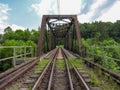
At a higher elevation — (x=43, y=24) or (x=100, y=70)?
(x=43, y=24)

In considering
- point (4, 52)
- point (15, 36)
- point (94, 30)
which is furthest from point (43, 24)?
point (94, 30)

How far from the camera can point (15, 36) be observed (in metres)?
122

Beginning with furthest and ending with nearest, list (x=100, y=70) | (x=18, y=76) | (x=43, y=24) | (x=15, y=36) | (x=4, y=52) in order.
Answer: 1. (x=15, y=36)
2. (x=4, y=52)
3. (x=43, y=24)
4. (x=100, y=70)
5. (x=18, y=76)

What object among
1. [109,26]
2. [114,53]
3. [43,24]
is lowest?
[114,53]

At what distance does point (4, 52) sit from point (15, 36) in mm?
71090

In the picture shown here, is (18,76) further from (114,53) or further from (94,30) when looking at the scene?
(94,30)

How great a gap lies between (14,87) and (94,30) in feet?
420

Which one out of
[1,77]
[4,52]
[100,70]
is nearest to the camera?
[1,77]

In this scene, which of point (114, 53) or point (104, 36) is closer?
point (114, 53)

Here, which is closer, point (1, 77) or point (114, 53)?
point (1, 77)

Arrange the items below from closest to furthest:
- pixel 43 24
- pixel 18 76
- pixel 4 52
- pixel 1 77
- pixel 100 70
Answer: pixel 1 77
pixel 18 76
pixel 100 70
pixel 43 24
pixel 4 52

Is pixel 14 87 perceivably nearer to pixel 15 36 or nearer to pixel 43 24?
pixel 43 24

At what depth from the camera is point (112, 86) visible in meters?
6.40

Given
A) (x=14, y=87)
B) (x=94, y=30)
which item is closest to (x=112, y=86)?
(x=14, y=87)
